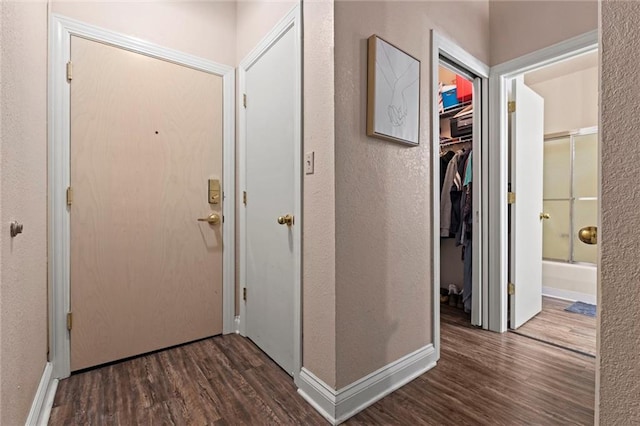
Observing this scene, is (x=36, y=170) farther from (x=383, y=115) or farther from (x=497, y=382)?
(x=497, y=382)

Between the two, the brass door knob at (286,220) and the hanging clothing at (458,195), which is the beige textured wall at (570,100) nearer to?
the hanging clothing at (458,195)

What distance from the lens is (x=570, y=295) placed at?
3314 millimetres

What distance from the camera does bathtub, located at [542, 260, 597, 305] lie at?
10.5ft

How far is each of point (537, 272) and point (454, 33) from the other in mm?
2109

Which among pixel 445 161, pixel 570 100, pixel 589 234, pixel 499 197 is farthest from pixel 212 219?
pixel 570 100

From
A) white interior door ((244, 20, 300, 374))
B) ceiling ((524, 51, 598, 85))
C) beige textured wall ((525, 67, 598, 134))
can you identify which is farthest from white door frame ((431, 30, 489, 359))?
beige textured wall ((525, 67, 598, 134))

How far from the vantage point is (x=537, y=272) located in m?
2.68

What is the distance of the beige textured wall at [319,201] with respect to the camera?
4.50ft

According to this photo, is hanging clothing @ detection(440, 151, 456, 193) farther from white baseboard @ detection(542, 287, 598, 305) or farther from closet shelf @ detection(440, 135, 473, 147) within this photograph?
white baseboard @ detection(542, 287, 598, 305)

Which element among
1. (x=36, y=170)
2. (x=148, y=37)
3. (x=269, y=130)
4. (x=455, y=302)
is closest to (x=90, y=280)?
(x=36, y=170)

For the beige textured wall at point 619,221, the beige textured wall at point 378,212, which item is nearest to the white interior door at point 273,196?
the beige textured wall at point 378,212

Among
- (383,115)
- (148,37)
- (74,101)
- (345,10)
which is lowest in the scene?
(383,115)

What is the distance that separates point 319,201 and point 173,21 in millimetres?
1690

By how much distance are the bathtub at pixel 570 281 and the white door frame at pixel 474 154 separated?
1.69 m
